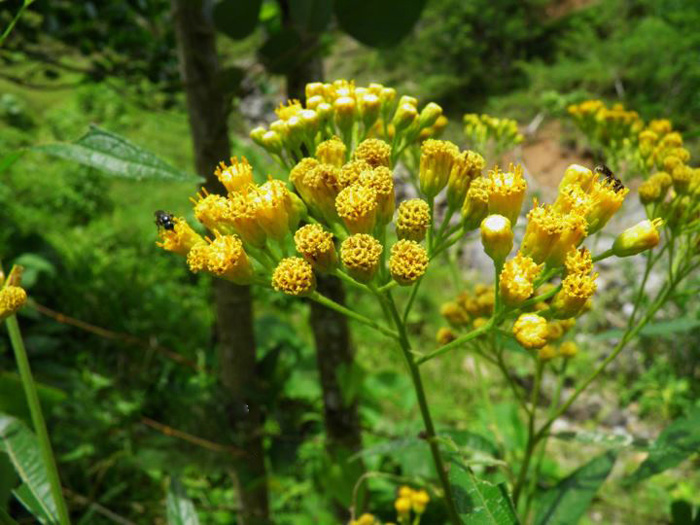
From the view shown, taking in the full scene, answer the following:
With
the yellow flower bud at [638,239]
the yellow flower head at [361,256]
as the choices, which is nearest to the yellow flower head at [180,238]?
the yellow flower head at [361,256]

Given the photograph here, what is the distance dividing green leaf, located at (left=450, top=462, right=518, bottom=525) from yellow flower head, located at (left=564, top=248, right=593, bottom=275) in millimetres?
349

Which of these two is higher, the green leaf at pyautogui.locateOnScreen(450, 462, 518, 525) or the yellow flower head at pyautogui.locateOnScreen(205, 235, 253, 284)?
the yellow flower head at pyautogui.locateOnScreen(205, 235, 253, 284)

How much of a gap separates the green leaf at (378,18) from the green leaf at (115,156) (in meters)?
0.69

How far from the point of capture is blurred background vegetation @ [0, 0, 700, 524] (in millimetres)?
2105

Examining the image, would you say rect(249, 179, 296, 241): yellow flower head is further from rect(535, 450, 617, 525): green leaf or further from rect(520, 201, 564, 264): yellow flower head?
rect(535, 450, 617, 525): green leaf

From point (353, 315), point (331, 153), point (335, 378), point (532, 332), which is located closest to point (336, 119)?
point (331, 153)

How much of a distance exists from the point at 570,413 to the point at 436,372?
118cm

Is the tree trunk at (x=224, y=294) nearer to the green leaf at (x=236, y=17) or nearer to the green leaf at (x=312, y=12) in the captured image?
the green leaf at (x=236, y=17)

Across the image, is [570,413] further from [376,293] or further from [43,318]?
[376,293]

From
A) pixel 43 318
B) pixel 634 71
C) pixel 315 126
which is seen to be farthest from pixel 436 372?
pixel 634 71

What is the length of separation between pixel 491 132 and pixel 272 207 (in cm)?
104

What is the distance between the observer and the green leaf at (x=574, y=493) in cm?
128

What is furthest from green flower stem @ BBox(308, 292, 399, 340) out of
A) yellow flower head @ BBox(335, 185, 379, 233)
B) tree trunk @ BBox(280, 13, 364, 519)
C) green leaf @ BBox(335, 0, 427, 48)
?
tree trunk @ BBox(280, 13, 364, 519)

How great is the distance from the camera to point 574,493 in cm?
130
